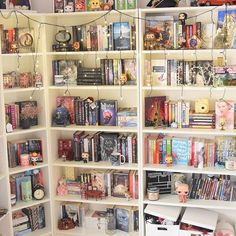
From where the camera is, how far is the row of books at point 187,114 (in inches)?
123

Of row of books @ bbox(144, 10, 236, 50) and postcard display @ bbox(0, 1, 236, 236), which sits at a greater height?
row of books @ bbox(144, 10, 236, 50)

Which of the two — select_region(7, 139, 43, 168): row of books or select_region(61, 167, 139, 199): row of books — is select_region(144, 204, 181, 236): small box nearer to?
select_region(61, 167, 139, 199): row of books

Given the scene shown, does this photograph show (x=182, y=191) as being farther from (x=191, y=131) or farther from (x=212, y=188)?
(x=191, y=131)

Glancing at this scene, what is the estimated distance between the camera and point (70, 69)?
3391 millimetres

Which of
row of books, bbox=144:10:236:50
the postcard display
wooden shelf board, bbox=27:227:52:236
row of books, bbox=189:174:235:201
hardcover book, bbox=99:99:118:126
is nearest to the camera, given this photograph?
row of books, bbox=144:10:236:50

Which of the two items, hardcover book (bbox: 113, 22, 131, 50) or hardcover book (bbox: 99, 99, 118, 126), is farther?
hardcover book (bbox: 99, 99, 118, 126)

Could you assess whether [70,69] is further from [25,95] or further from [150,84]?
[150,84]

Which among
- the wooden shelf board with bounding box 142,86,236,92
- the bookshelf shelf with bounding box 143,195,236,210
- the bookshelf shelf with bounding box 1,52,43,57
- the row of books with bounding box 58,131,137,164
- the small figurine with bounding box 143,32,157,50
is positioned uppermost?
the small figurine with bounding box 143,32,157,50

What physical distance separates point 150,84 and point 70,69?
660mm

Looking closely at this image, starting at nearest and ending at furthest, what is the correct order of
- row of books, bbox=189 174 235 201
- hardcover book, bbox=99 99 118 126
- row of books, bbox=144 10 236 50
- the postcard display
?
row of books, bbox=144 10 236 50
the postcard display
row of books, bbox=189 174 235 201
hardcover book, bbox=99 99 118 126

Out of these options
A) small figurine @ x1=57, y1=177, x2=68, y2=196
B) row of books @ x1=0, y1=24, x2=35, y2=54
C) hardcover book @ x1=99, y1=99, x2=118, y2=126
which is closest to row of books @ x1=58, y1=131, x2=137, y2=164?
hardcover book @ x1=99, y1=99, x2=118, y2=126

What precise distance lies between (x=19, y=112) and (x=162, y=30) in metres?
1.26

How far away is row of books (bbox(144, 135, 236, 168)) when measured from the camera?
319 centimetres

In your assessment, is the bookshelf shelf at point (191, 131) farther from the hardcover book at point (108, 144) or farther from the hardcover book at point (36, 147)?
the hardcover book at point (36, 147)
